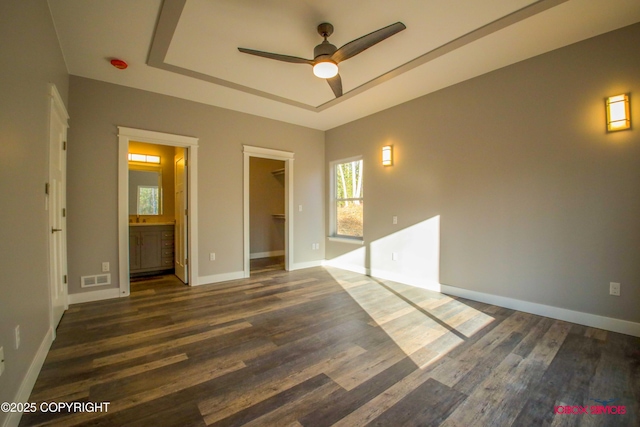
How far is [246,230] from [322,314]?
7.29 ft

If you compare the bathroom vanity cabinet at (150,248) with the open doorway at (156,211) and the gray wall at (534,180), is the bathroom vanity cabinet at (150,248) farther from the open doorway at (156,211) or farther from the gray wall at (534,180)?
the gray wall at (534,180)

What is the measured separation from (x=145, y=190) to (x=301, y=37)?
13.6 ft

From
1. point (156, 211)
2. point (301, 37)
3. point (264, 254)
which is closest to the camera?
point (301, 37)

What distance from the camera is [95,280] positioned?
135 inches

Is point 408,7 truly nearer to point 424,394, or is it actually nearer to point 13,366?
point 424,394

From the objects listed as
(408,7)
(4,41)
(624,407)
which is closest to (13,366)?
(4,41)

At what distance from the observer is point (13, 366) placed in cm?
149

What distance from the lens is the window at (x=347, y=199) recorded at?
5.13m

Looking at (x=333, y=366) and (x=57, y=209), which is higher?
(x=57, y=209)

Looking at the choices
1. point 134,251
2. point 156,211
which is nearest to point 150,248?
point 134,251

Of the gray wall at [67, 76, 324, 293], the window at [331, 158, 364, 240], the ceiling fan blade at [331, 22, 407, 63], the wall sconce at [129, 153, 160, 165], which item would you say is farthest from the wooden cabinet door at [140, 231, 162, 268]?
the ceiling fan blade at [331, 22, 407, 63]

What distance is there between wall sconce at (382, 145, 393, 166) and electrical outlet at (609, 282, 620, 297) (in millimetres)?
2852

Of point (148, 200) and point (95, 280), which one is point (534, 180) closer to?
point (95, 280)

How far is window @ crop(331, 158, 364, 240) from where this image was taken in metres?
5.13
